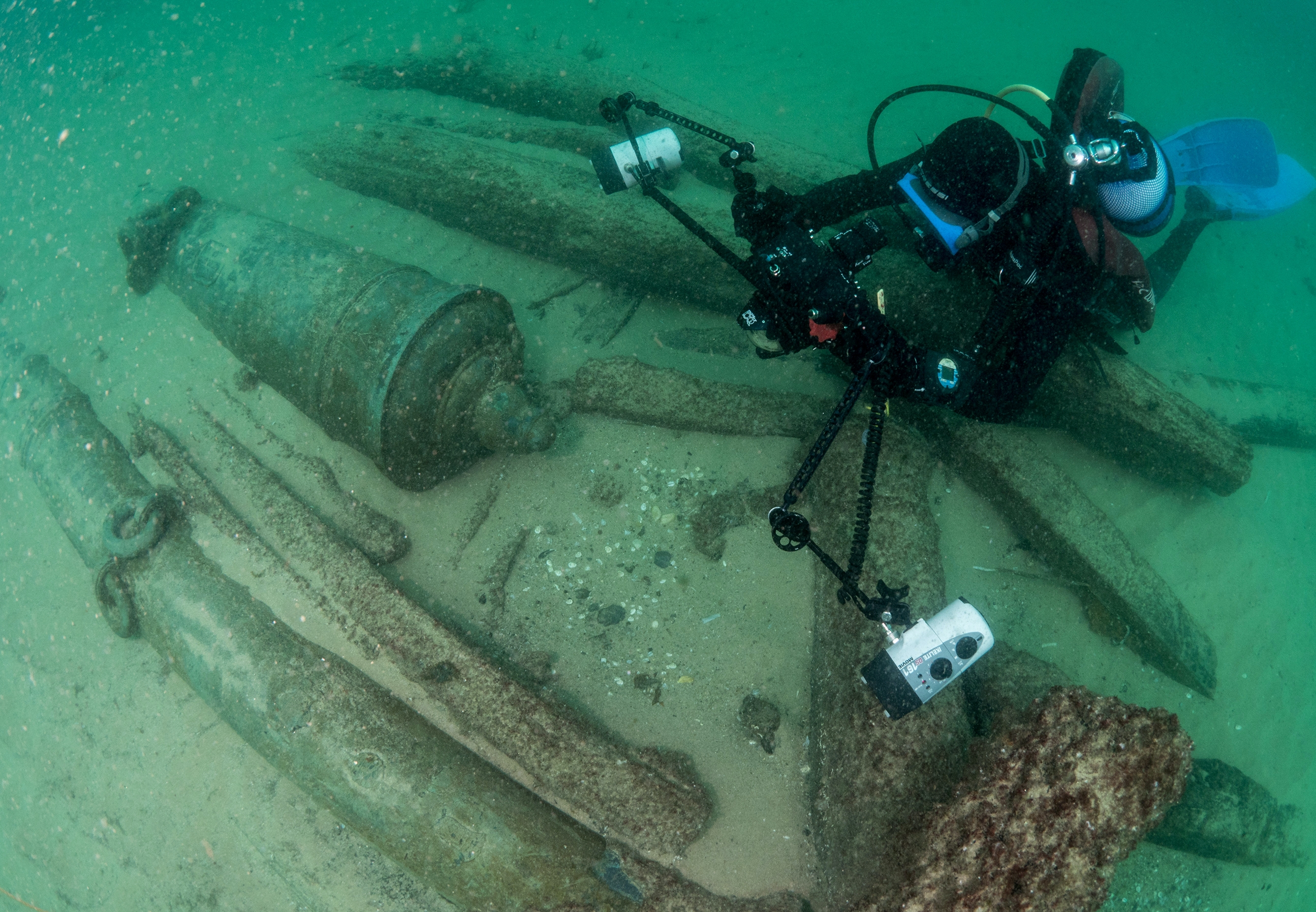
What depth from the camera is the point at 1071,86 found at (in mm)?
3963

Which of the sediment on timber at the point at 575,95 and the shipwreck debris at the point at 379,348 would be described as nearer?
the shipwreck debris at the point at 379,348

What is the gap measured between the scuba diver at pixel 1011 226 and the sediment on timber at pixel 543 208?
1.06 meters

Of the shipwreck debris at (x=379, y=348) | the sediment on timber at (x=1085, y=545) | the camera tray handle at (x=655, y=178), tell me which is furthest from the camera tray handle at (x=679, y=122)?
the sediment on timber at (x=1085, y=545)

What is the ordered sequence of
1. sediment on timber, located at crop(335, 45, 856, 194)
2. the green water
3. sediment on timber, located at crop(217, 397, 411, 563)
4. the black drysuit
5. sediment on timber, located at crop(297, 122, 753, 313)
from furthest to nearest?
sediment on timber, located at crop(335, 45, 856, 194)
sediment on timber, located at crop(297, 122, 753, 313)
sediment on timber, located at crop(217, 397, 411, 563)
the green water
the black drysuit

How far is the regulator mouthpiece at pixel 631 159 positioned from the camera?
150 inches

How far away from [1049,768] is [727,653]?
5.62 feet

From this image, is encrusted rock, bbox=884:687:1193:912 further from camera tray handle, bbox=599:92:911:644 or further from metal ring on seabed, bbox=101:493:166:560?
metal ring on seabed, bbox=101:493:166:560

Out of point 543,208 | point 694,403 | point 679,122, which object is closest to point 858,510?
point 694,403

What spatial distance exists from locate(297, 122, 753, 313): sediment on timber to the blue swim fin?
5.25m

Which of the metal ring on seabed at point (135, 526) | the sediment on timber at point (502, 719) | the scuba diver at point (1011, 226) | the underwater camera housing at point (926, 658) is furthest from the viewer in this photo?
the metal ring on seabed at point (135, 526)

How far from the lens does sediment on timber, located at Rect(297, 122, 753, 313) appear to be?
4.63 meters

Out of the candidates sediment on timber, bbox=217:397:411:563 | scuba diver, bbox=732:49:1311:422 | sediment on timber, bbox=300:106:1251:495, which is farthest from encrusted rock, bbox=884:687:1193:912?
sediment on timber, bbox=217:397:411:563

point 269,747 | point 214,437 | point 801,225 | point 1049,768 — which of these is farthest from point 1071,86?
point 214,437

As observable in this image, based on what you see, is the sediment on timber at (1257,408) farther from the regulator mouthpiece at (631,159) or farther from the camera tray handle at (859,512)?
Result: the regulator mouthpiece at (631,159)
